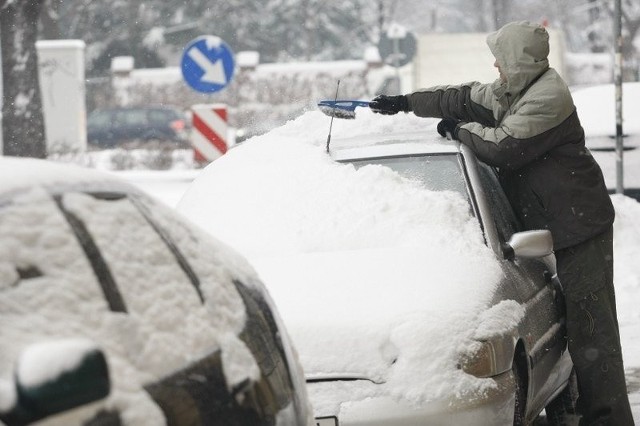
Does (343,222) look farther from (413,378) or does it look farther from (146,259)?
(146,259)

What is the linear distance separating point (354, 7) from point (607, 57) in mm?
12888

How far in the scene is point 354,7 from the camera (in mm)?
54688

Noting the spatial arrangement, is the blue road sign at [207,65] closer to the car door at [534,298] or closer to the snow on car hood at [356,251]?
the snow on car hood at [356,251]

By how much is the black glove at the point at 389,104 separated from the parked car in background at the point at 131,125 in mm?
28767

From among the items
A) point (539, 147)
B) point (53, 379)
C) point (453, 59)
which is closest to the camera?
point (53, 379)

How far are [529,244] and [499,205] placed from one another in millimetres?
521

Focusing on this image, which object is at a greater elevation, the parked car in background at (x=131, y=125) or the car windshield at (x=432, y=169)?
the car windshield at (x=432, y=169)

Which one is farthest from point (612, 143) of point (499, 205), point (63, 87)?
point (63, 87)

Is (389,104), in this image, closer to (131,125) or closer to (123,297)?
(123,297)

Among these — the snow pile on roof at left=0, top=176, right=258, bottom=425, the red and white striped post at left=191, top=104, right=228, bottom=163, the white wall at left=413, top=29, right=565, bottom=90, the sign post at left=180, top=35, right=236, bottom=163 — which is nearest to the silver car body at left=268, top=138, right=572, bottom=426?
the snow pile on roof at left=0, top=176, right=258, bottom=425

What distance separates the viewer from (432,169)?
5785mm

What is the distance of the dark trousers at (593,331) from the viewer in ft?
19.0

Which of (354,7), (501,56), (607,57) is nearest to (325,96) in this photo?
(607,57)

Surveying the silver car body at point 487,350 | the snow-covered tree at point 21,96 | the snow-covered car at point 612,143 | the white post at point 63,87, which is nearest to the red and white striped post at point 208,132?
the snow-covered car at point 612,143
